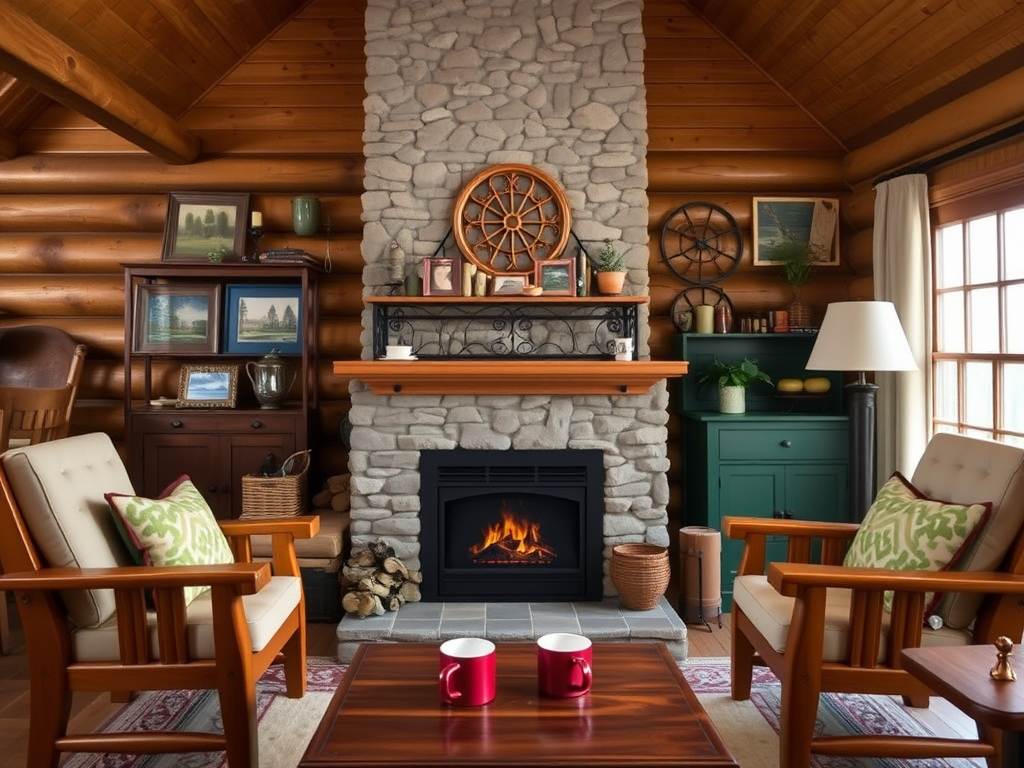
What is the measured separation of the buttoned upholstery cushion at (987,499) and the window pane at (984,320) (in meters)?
1.30

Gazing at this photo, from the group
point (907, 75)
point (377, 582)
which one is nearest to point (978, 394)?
point (907, 75)

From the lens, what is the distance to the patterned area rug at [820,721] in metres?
2.66

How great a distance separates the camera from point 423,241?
4.16 meters

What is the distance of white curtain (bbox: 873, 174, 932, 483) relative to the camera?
411 cm

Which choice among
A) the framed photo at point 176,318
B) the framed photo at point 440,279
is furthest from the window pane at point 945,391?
the framed photo at point 176,318

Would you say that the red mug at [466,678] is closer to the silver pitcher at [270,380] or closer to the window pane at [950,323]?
the silver pitcher at [270,380]

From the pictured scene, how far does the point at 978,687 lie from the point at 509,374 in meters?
2.48

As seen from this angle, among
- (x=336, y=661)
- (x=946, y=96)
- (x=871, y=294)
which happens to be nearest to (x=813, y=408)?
(x=871, y=294)

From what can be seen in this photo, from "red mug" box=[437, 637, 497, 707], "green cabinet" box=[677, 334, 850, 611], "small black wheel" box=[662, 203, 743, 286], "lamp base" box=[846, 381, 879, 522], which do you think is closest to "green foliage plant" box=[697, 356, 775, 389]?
"green cabinet" box=[677, 334, 850, 611]

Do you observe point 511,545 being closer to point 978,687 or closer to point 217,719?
point 217,719

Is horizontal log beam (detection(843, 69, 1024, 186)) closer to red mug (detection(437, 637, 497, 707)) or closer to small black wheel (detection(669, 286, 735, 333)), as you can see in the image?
small black wheel (detection(669, 286, 735, 333))

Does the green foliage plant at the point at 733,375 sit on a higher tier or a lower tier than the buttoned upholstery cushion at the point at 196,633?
higher

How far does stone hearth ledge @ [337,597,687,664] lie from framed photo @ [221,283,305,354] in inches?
66.7

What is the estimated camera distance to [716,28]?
4887mm
